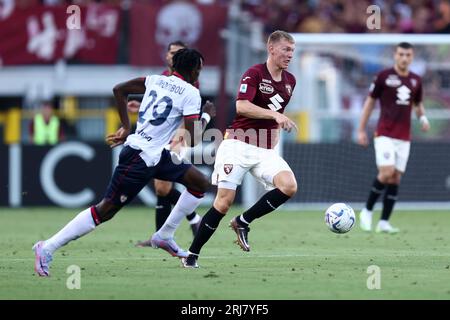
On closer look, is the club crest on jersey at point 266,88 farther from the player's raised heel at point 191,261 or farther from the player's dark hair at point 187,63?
the player's raised heel at point 191,261

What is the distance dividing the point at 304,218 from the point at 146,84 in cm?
781

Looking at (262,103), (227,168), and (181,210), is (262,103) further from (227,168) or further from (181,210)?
(181,210)

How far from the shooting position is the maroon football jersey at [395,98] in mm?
15047

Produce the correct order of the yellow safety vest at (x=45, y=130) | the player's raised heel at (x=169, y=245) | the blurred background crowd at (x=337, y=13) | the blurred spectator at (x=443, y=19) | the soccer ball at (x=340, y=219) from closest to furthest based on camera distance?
the player's raised heel at (x=169, y=245)
the soccer ball at (x=340, y=219)
the yellow safety vest at (x=45, y=130)
the blurred spectator at (x=443, y=19)
the blurred background crowd at (x=337, y=13)

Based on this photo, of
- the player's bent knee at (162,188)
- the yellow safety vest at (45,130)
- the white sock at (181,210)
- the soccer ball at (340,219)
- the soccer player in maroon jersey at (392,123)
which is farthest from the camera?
the yellow safety vest at (45,130)

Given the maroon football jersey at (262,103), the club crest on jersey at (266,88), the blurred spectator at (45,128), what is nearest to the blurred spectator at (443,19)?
the blurred spectator at (45,128)

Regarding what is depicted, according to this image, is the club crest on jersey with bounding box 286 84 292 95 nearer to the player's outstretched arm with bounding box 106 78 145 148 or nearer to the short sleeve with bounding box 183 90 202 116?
the short sleeve with bounding box 183 90 202 116

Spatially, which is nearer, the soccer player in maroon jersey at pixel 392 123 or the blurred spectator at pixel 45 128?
the soccer player in maroon jersey at pixel 392 123

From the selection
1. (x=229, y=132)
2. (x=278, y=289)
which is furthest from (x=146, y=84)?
(x=278, y=289)

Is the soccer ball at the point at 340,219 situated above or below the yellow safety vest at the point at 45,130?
above

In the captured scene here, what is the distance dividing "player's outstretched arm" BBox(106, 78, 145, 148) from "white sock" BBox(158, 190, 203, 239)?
85 cm

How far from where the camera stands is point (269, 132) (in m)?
10.7

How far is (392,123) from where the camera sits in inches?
592
